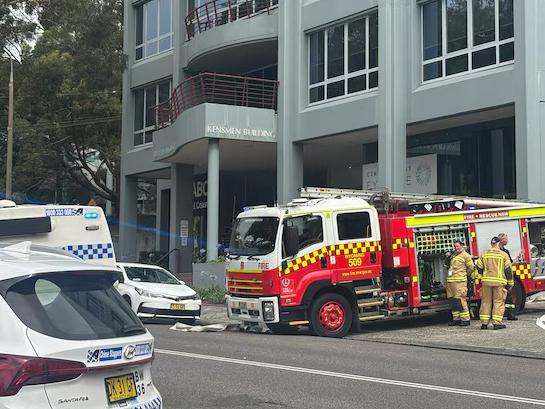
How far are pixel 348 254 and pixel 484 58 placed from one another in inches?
332

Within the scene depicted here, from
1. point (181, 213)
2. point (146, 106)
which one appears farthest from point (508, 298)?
point (146, 106)

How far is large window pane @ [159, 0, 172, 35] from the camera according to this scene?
31875mm

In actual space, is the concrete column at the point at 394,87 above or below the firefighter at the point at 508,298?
above

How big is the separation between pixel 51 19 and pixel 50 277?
41.5 metres

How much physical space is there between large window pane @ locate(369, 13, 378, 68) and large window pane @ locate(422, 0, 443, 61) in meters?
1.47

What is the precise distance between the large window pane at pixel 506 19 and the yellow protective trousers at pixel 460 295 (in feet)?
25.7

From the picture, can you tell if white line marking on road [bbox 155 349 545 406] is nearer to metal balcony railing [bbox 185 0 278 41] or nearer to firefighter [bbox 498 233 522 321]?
firefighter [bbox 498 233 522 321]

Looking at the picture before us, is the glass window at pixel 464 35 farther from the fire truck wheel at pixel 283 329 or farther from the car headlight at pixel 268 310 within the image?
the car headlight at pixel 268 310

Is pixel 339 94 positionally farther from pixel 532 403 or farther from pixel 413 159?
pixel 532 403

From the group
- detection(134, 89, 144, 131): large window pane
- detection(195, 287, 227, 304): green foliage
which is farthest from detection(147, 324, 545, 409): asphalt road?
detection(134, 89, 144, 131): large window pane

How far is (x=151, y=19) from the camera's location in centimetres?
3322

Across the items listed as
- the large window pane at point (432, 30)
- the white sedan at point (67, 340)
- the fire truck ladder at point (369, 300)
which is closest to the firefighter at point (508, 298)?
the fire truck ladder at point (369, 300)

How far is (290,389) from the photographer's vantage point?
8.23 meters

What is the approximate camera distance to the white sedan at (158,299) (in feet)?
53.6
